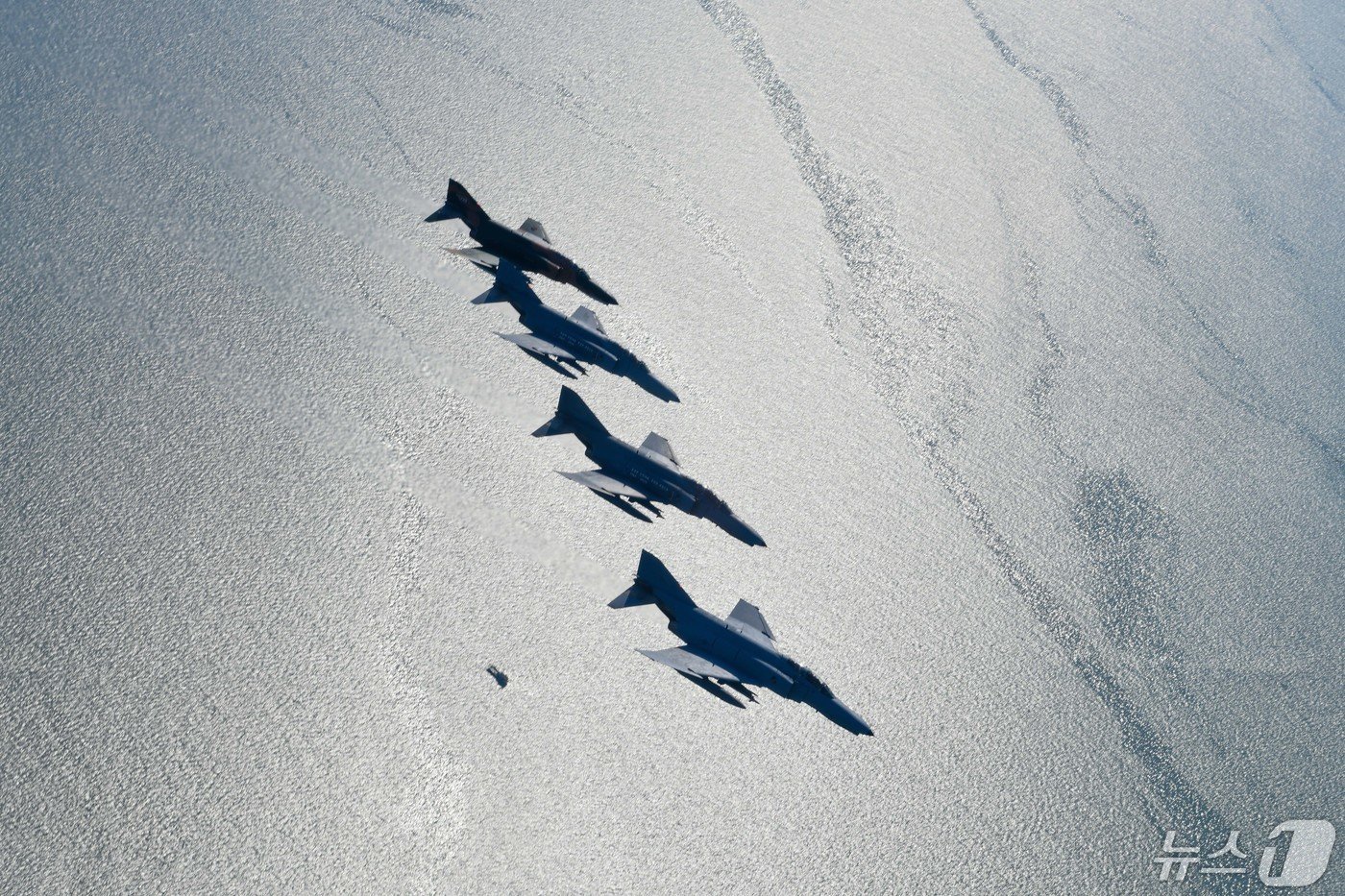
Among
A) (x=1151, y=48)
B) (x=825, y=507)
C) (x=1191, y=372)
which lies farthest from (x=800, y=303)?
(x=1151, y=48)

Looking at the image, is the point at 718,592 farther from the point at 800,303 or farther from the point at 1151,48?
the point at 1151,48

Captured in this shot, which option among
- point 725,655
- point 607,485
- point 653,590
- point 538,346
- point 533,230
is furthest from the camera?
point 533,230

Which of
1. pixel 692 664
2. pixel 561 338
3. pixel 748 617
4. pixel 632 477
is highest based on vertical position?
pixel 561 338

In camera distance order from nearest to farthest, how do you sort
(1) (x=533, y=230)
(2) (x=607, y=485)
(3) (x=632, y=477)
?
(2) (x=607, y=485) → (3) (x=632, y=477) → (1) (x=533, y=230)

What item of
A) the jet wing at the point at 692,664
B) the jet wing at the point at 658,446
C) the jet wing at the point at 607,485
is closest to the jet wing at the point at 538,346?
the jet wing at the point at 658,446

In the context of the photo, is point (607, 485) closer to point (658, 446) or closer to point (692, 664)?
point (658, 446)

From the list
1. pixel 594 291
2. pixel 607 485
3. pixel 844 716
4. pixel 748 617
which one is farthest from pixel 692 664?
pixel 594 291
